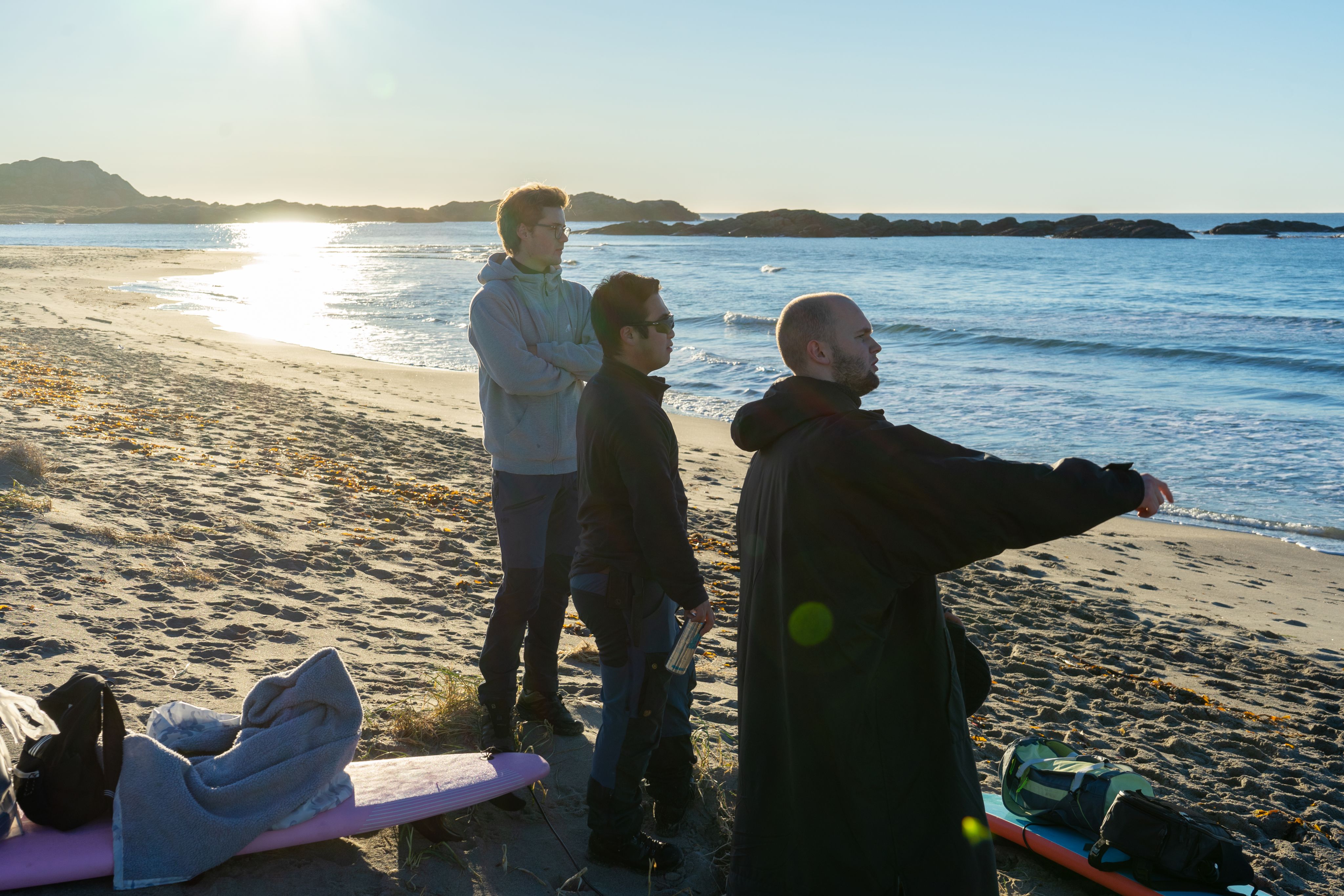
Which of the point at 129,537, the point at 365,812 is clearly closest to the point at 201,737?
the point at 365,812

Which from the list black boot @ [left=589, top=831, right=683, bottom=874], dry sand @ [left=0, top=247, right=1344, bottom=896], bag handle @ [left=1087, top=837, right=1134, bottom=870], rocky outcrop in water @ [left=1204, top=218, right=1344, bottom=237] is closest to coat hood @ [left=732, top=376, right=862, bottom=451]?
black boot @ [left=589, top=831, right=683, bottom=874]

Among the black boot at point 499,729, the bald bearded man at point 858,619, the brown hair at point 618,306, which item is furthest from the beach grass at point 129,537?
the bald bearded man at point 858,619

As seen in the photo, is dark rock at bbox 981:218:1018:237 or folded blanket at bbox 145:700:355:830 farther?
dark rock at bbox 981:218:1018:237

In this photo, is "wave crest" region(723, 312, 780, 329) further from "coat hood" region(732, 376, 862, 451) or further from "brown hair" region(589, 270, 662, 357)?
"coat hood" region(732, 376, 862, 451)

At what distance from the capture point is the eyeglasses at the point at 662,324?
2.83 metres

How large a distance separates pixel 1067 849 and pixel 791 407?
2283mm

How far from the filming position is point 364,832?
9.50ft

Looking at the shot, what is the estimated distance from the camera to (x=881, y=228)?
349 ft

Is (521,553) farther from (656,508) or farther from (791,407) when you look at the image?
(791,407)

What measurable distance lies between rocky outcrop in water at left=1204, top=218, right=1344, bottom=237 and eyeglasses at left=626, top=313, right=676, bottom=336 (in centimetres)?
11724

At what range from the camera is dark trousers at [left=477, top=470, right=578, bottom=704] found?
3447 mm

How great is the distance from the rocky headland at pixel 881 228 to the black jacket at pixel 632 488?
100967 millimetres

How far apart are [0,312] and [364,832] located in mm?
20008

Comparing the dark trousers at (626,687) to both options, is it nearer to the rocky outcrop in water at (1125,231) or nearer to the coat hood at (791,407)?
the coat hood at (791,407)
